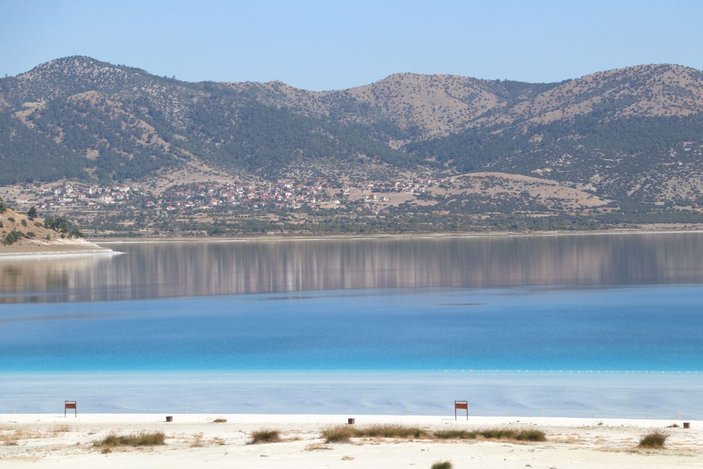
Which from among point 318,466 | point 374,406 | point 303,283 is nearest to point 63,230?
point 303,283

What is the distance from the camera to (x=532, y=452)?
61.0 ft

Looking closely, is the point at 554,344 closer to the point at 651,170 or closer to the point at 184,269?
the point at 184,269

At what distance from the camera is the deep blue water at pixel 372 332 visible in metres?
36.0

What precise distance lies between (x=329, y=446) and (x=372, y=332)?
25996 millimetres

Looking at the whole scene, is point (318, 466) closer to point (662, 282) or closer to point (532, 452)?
point (532, 452)

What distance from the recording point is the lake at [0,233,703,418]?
28297mm

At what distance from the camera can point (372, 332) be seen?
4566 centimetres

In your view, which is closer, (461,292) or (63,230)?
(461,292)

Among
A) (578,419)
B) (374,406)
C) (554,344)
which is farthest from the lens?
(554,344)

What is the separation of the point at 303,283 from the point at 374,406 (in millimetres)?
49694

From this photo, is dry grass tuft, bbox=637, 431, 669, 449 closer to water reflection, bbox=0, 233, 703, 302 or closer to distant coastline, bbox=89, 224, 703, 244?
water reflection, bbox=0, 233, 703, 302

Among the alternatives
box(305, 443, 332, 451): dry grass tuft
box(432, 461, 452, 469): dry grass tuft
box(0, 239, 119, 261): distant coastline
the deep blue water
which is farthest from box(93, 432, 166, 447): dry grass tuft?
box(0, 239, 119, 261): distant coastline

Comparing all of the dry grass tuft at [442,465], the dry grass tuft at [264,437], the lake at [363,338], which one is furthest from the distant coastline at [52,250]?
the dry grass tuft at [442,465]

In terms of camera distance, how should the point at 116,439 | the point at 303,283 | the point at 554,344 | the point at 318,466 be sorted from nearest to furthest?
1. the point at 318,466
2. the point at 116,439
3. the point at 554,344
4. the point at 303,283
